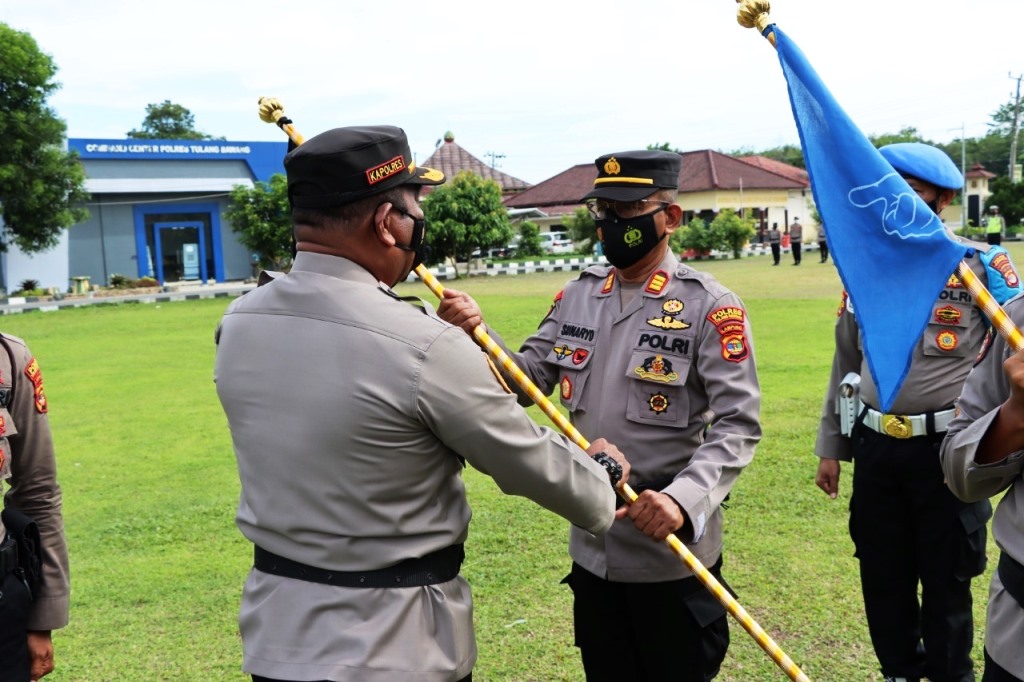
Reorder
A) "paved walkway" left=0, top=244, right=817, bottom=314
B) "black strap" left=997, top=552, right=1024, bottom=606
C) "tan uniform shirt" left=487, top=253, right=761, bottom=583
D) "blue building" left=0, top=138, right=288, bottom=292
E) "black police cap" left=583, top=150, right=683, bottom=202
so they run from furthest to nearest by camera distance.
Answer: "blue building" left=0, top=138, right=288, bottom=292, "paved walkway" left=0, top=244, right=817, bottom=314, "black police cap" left=583, top=150, right=683, bottom=202, "tan uniform shirt" left=487, top=253, right=761, bottom=583, "black strap" left=997, top=552, right=1024, bottom=606

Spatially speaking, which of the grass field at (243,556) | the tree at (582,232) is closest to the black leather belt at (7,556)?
the grass field at (243,556)

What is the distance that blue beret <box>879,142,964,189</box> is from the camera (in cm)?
354

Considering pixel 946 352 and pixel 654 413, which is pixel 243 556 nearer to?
pixel 654 413

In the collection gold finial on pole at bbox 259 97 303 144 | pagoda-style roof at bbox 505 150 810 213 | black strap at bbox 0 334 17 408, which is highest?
pagoda-style roof at bbox 505 150 810 213

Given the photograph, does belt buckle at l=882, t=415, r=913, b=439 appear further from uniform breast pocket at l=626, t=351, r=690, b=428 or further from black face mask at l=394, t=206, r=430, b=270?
black face mask at l=394, t=206, r=430, b=270

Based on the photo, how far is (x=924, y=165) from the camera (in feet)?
11.7

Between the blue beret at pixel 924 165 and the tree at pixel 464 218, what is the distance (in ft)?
88.9

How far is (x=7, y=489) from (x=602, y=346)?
6.67 ft

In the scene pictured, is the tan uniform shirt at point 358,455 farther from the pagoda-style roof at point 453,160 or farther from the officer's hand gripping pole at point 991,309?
the pagoda-style roof at point 453,160

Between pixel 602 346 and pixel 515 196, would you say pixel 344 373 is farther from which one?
pixel 515 196

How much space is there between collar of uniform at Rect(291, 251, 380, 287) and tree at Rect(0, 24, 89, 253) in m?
29.2

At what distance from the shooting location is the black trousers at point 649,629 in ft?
9.80

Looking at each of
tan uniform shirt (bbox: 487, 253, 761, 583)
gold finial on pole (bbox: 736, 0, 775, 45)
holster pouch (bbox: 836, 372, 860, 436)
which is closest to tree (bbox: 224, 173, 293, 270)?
holster pouch (bbox: 836, 372, 860, 436)

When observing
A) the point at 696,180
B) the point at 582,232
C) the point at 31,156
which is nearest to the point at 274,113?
the point at 31,156
